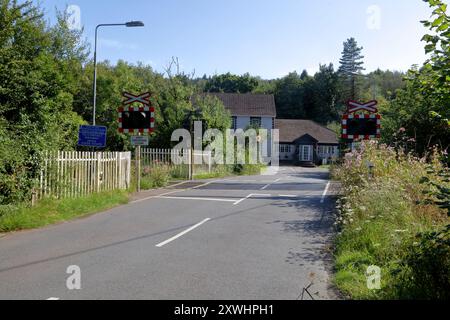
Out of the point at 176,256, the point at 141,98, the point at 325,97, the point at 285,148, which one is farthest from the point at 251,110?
the point at 176,256

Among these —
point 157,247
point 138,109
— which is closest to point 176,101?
point 138,109

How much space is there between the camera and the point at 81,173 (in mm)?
13602

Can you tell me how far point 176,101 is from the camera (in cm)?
3188

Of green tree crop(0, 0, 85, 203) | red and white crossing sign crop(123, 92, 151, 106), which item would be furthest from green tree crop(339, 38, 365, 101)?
red and white crossing sign crop(123, 92, 151, 106)

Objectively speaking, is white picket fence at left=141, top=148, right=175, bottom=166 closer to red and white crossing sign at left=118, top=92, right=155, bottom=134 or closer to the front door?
red and white crossing sign at left=118, top=92, right=155, bottom=134

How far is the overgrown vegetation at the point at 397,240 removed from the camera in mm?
4969

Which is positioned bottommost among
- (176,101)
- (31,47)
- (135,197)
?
(135,197)

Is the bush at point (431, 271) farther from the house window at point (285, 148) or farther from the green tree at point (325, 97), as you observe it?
the green tree at point (325, 97)

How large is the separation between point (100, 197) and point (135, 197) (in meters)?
2.47

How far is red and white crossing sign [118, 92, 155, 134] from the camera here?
1784cm

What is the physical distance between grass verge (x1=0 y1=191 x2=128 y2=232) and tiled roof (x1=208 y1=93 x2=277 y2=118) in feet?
163

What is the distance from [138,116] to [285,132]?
5041cm

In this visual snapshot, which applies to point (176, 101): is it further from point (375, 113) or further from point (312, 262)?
point (312, 262)

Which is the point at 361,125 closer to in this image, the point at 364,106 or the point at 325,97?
the point at 364,106
